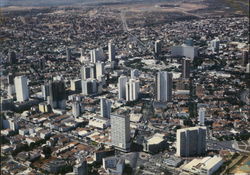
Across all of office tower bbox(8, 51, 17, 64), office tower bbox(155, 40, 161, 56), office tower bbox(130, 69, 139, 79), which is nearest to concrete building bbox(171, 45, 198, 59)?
office tower bbox(155, 40, 161, 56)

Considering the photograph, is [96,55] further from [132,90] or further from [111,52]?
[132,90]

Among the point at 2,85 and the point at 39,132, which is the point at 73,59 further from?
the point at 39,132

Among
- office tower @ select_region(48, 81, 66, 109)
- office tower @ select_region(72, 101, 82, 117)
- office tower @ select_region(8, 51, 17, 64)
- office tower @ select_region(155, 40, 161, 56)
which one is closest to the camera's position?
office tower @ select_region(72, 101, 82, 117)

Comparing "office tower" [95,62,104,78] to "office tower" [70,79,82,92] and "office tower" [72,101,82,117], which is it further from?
"office tower" [72,101,82,117]

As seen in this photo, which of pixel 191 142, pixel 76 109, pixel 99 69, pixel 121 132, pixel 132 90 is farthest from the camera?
pixel 99 69

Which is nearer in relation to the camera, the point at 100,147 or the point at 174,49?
the point at 100,147

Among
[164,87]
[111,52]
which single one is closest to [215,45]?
[111,52]

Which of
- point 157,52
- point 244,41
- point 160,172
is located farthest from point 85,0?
point 244,41
